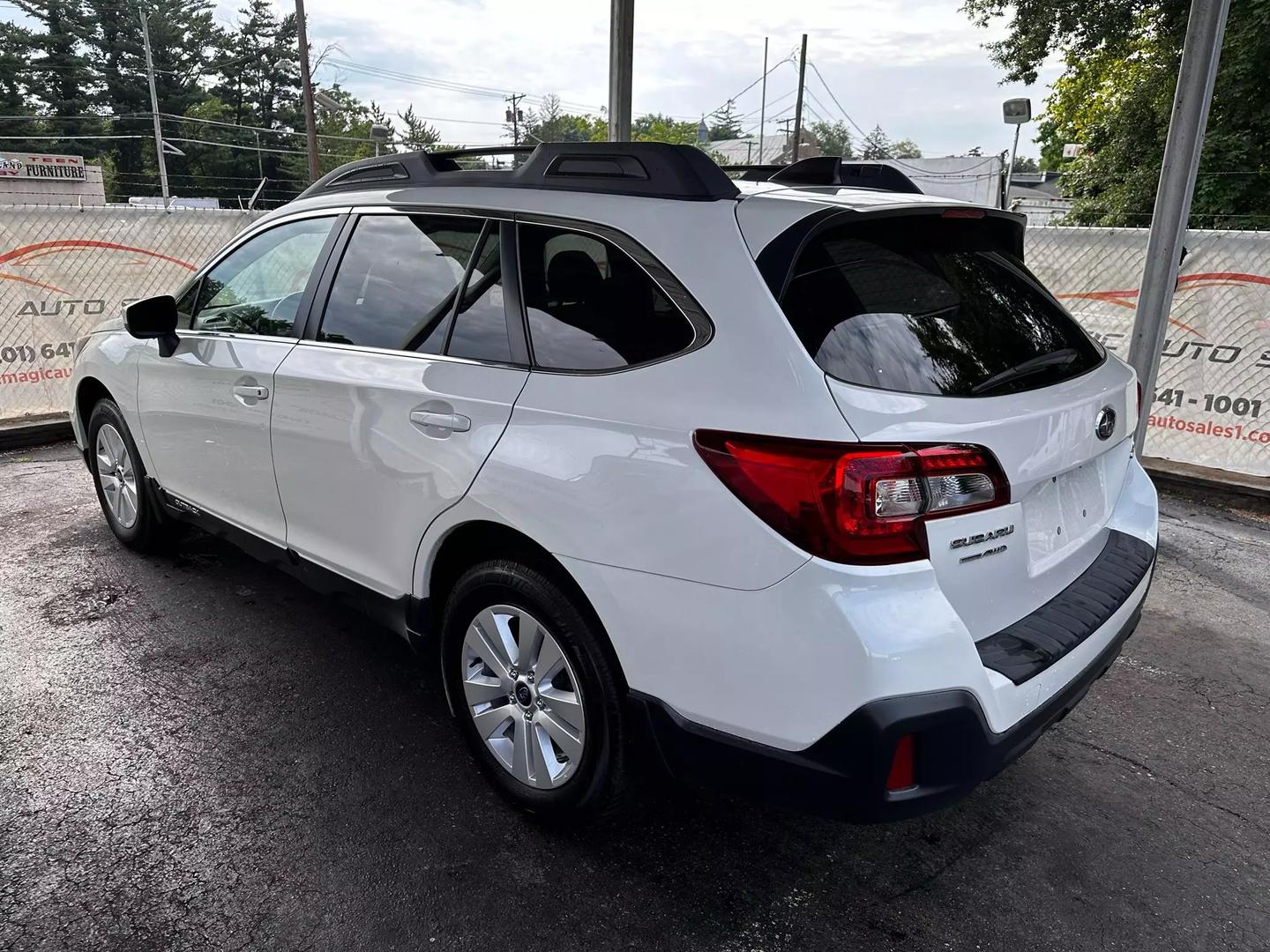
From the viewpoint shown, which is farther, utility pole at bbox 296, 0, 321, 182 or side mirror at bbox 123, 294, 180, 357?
utility pole at bbox 296, 0, 321, 182

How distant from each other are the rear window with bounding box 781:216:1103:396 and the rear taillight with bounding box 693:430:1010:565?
0.19 meters

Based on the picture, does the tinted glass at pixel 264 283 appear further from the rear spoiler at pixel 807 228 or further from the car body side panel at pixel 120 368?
the rear spoiler at pixel 807 228

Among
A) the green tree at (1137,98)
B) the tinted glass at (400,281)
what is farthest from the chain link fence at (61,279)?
the green tree at (1137,98)

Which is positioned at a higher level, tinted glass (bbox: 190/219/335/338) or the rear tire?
tinted glass (bbox: 190/219/335/338)

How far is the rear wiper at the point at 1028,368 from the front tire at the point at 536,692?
114 centimetres

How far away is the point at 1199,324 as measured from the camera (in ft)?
21.2

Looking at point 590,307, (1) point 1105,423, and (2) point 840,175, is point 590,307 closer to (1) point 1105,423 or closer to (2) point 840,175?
(2) point 840,175

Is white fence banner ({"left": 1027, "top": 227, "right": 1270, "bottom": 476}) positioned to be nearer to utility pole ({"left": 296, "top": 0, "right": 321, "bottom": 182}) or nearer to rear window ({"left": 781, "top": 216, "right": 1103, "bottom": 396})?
rear window ({"left": 781, "top": 216, "right": 1103, "bottom": 396})

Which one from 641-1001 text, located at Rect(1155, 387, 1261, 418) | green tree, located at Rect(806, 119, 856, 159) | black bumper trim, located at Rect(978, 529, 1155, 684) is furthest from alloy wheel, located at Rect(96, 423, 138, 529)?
green tree, located at Rect(806, 119, 856, 159)

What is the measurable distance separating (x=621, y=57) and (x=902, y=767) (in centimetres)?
565

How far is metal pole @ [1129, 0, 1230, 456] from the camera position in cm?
480

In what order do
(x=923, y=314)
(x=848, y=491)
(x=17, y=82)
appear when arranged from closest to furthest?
(x=848, y=491)
(x=923, y=314)
(x=17, y=82)

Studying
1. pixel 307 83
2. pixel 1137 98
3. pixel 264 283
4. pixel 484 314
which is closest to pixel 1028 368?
pixel 484 314

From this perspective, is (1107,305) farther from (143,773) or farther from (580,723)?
(143,773)
